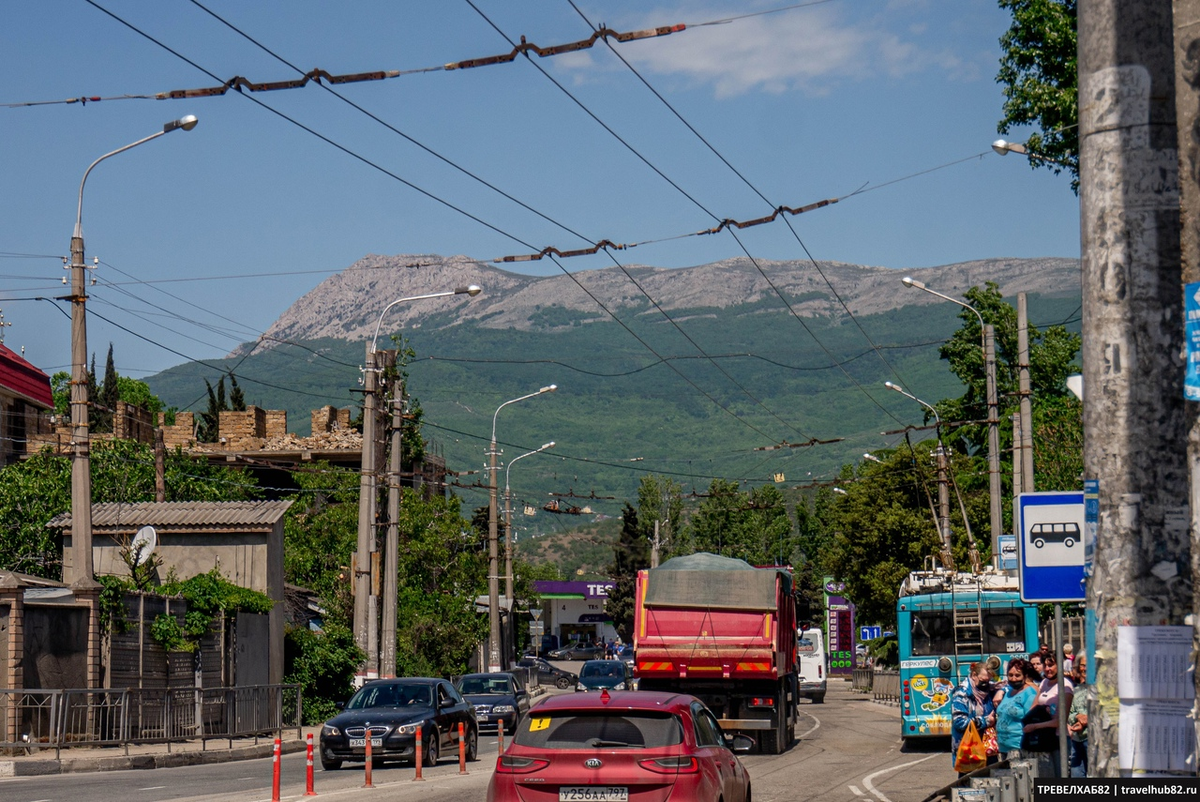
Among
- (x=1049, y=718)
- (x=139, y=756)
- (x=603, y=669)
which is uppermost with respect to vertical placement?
(x=1049, y=718)

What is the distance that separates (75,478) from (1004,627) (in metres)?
17.2

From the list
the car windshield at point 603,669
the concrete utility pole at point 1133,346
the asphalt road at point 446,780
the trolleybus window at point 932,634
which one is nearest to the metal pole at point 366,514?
the asphalt road at point 446,780

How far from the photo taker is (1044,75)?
90.1 feet

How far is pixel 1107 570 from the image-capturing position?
6352 millimetres

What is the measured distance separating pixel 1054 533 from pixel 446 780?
41.5ft

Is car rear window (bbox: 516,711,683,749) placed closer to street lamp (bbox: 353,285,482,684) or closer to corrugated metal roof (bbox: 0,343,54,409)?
street lamp (bbox: 353,285,482,684)

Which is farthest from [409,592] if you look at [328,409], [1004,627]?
[328,409]

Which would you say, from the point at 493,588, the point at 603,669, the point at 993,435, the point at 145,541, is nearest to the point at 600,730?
the point at 145,541

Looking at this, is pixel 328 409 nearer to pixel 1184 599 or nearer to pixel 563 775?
pixel 563 775

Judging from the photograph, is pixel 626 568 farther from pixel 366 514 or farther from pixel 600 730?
pixel 600 730

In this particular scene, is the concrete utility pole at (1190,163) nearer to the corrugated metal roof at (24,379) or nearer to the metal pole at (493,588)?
the metal pole at (493,588)

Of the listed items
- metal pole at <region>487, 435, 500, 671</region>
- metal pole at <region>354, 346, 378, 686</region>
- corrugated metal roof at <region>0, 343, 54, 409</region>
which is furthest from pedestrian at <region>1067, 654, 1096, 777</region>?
corrugated metal roof at <region>0, 343, 54, 409</region>

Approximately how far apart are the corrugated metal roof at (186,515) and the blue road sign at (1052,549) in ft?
98.8

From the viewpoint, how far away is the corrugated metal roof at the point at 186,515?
125ft
